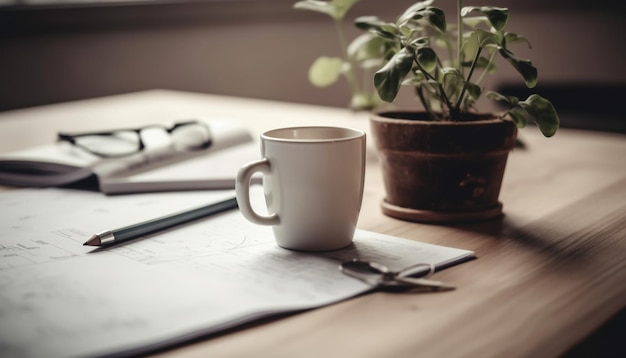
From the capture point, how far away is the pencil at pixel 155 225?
2.11ft

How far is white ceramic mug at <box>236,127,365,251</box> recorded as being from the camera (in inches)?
24.0

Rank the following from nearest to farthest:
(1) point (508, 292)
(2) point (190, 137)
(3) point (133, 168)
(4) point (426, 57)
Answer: (1) point (508, 292) < (4) point (426, 57) < (3) point (133, 168) < (2) point (190, 137)

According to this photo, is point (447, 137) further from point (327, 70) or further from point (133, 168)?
point (133, 168)

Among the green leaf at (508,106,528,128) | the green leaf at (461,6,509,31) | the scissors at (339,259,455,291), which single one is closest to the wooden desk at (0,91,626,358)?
the scissors at (339,259,455,291)

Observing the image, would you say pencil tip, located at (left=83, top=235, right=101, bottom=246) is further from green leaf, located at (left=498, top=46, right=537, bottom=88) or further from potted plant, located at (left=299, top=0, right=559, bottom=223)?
green leaf, located at (left=498, top=46, right=537, bottom=88)

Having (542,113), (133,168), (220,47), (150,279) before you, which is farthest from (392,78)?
(220,47)

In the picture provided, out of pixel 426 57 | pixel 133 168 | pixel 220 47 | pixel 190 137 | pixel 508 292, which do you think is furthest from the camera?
pixel 220 47

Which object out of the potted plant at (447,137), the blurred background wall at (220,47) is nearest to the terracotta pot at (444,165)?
the potted plant at (447,137)

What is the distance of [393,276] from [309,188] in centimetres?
12

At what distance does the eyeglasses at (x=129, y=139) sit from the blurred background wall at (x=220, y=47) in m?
1.66

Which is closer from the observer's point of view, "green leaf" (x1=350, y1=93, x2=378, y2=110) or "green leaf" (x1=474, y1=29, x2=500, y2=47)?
"green leaf" (x1=474, y1=29, x2=500, y2=47)

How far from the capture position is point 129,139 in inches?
41.4

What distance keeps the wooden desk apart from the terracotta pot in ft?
0.07

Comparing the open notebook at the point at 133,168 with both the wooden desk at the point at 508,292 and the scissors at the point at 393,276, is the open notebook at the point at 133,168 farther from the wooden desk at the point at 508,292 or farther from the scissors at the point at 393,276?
the scissors at the point at 393,276
